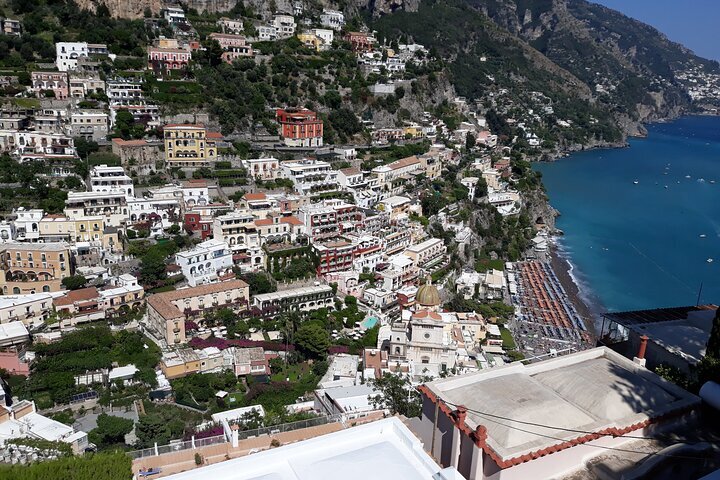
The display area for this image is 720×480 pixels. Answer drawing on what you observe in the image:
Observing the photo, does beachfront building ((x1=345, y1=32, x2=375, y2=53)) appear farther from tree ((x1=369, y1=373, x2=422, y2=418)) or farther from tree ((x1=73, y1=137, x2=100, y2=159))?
tree ((x1=369, y1=373, x2=422, y2=418))

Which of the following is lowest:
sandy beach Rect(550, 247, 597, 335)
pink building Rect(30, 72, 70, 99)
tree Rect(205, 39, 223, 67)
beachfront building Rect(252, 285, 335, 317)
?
sandy beach Rect(550, 247, 597, 335)

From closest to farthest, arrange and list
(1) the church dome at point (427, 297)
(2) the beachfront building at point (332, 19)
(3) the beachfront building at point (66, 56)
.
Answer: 1. (1) the church dome at point (427, 297)
2. (3) the beachfront building at point (66, 56)
3. (2) the beachfront building at point (332, 19)

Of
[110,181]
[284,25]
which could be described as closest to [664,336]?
[110,181]

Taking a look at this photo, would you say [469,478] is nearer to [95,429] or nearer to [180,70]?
[95,429]

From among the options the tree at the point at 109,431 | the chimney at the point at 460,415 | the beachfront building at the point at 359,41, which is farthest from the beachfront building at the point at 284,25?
the chimney at the point at 460,415

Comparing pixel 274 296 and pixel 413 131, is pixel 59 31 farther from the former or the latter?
pixel 274 296

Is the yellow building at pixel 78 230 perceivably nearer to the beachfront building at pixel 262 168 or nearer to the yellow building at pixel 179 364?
the yellow building at pixel 179 364

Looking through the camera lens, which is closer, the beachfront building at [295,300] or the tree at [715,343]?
the tree at [715,343]

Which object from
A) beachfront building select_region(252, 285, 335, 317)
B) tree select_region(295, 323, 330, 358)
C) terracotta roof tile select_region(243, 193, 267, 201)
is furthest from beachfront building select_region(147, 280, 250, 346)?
terracotta roof tile select_region(243, 193, 267, 201)
